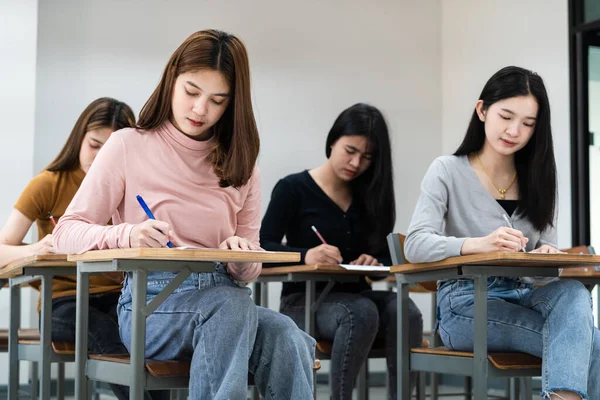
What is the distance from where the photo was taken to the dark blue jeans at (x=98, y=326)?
2.55 metres

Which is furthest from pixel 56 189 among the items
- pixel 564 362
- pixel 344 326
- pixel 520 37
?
pixel 520 37

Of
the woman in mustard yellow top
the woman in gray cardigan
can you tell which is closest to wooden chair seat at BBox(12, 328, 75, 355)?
the woman in mustard yellow top

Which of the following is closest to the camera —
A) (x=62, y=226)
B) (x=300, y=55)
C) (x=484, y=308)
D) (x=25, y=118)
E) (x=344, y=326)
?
(x=62, y=226)

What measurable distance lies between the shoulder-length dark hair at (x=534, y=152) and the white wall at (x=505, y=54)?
2.16m

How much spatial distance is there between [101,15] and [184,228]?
3.34m

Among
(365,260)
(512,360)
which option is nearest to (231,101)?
(512,360)

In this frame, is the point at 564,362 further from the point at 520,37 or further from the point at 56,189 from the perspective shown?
the point at 520,37

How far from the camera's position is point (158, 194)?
2012 mm

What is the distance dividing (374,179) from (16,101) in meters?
2.21

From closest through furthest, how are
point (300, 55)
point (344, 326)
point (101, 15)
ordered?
point (344, 326)
point (101, 15)
point (300, 55)

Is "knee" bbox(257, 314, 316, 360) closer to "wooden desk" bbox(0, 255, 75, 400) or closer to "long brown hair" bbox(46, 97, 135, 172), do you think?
"wooden desk" bbox(0, 255, 75, 400)

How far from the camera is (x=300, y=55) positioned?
5.55m

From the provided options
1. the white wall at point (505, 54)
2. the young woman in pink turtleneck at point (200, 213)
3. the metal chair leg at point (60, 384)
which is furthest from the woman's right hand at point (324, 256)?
the white wall at point (505, 54)

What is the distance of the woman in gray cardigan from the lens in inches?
84.7
